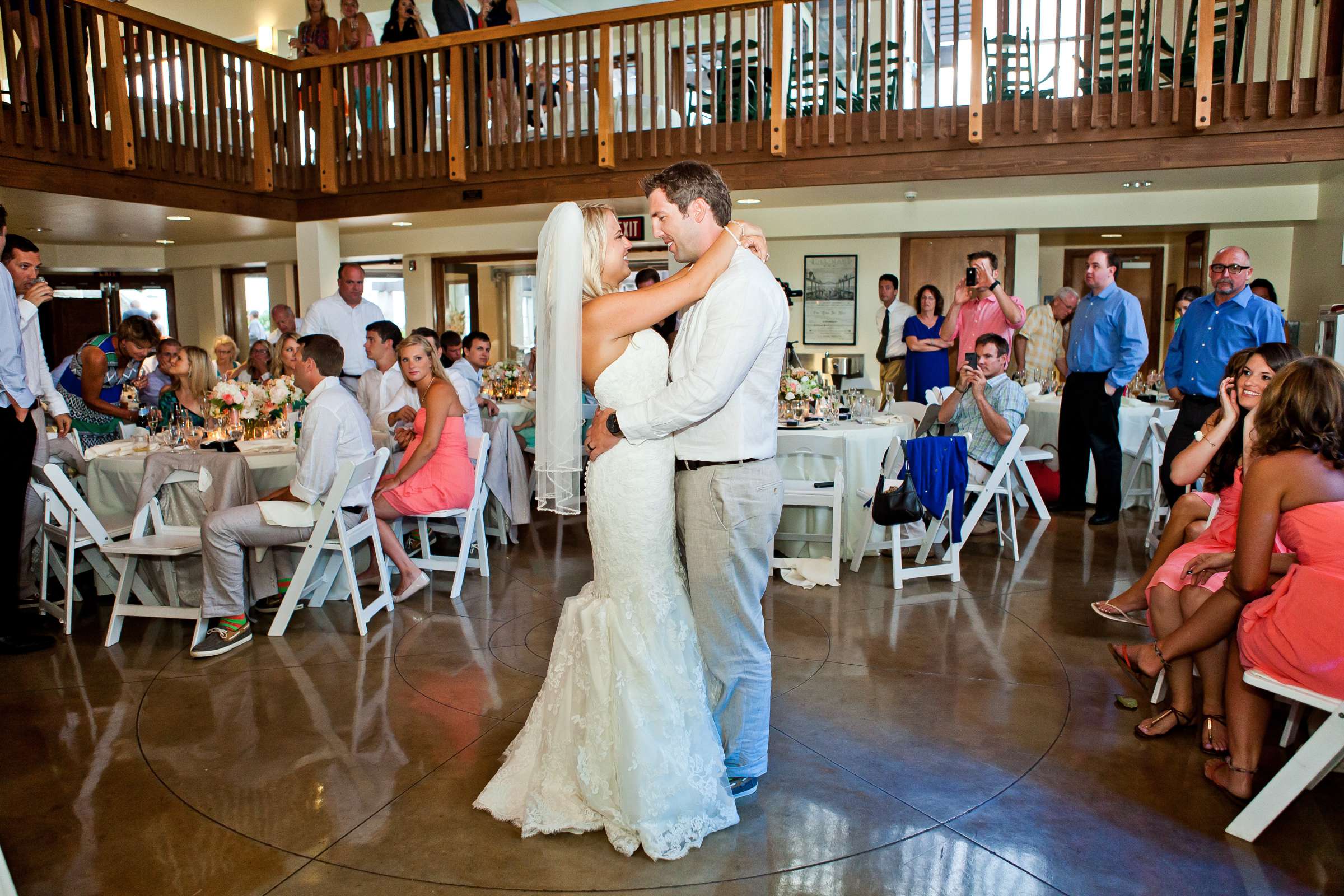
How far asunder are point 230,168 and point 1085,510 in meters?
8.05

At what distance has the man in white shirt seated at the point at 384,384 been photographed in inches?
218

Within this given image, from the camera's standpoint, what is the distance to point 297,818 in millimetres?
2643

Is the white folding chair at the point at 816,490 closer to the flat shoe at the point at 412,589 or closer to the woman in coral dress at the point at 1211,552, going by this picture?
the woman in coral dress at the point at 1211,552

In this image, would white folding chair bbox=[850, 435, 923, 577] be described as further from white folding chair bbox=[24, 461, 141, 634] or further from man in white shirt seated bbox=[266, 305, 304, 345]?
→ man in white shirt seated bbox=[266, 305, 304, 345]

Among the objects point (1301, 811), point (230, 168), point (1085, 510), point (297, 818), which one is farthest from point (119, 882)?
point (230, 168)

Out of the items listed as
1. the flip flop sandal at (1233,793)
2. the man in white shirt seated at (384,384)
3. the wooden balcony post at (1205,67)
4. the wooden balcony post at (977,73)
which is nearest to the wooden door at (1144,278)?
the wooden balcony post at (1205,67)

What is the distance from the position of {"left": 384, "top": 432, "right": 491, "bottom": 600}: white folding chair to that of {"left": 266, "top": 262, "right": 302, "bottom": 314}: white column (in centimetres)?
985

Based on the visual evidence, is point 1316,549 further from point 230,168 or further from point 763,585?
point 230,168

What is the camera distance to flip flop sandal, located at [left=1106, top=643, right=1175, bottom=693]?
11.3ft

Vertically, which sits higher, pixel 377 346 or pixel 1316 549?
pixel 377 346

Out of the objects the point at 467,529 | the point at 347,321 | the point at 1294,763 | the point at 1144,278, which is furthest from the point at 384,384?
the point at 1144,278

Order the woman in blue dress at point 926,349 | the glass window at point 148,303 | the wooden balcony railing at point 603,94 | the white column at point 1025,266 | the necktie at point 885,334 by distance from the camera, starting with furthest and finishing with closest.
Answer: the glass window at point 148,303
the white column at point 1025,266
the necktie at point 885,334
the woman in blue dress at point 926,349
the wooden balcony railing at point 603,94

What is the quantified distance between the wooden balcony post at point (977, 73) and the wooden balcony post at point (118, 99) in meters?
6.18

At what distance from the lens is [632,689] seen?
2436mm
